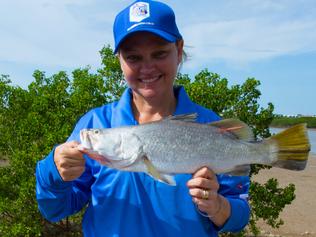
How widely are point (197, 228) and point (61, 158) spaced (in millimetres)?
973

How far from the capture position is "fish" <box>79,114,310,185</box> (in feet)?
9.55

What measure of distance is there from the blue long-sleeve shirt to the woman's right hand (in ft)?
0.20

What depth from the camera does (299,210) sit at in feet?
54.2

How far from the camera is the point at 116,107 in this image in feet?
11.0

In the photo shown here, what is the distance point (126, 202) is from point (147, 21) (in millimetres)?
1181

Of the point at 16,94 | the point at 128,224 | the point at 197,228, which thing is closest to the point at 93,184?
the point at 128,224

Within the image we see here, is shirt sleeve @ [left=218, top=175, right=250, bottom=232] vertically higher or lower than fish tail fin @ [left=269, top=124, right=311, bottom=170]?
lower

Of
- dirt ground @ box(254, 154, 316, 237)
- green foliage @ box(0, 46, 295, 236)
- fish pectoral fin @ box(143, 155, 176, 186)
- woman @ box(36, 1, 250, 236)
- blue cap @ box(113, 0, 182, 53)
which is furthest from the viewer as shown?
dirt ground @ box(254, 154, 316, 237)

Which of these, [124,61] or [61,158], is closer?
[61,158]

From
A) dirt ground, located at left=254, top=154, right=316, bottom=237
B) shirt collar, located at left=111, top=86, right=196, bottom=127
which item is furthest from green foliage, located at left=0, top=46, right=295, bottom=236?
dirt ground, located at left=254, top=154, right=316, bottom=237

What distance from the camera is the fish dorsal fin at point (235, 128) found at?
122 inches

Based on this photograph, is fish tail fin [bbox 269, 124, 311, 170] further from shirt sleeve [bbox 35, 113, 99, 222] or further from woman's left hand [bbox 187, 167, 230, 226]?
shirt sleeve [bbox 35, 113, 99, 222]

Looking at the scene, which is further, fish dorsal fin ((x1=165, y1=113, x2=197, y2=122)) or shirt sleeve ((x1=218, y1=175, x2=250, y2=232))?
shirt sleeve ((x1=218, y1=175, x2=250, y2=232))

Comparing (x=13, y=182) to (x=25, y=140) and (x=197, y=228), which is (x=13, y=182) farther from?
(x=197, y=228)
